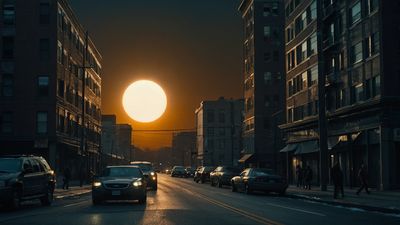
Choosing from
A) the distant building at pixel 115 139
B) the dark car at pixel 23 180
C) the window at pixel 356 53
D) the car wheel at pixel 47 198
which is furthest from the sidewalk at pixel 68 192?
the distant building at pixel 115 139

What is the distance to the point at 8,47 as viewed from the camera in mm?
57219

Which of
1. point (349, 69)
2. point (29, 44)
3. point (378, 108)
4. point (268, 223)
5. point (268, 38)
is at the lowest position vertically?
point (268, 223)

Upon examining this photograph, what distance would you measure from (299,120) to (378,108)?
17.7 metres

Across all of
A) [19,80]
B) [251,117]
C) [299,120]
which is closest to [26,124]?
[19,80]

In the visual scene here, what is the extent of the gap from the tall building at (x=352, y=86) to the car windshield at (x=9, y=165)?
62.1 ft

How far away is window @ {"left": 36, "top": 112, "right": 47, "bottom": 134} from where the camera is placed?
56.2 meters

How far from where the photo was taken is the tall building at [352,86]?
3728cm

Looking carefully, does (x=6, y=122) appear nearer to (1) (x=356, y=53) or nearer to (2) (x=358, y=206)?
(1) (x=356, y=53)

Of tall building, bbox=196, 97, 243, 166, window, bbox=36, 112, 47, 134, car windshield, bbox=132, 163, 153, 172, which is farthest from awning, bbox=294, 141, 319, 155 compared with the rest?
tall building, bbox=196, 97, 243, 166

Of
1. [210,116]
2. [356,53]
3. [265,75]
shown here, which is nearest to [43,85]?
[356,53]

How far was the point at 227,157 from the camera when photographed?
130 m

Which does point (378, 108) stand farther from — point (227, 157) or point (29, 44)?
point (227, 157)

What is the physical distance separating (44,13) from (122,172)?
121 ft

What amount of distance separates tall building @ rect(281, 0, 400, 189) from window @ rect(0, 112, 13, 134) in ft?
83.9
